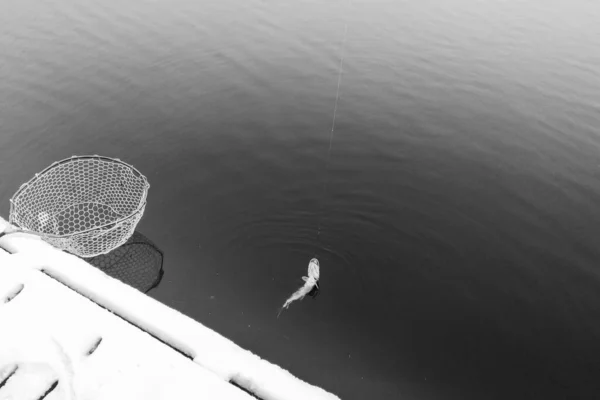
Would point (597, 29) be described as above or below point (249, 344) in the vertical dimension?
above

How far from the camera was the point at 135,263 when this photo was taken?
702 centimetres

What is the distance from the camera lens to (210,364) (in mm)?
3992

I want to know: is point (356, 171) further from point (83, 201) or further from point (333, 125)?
point (83, 201)

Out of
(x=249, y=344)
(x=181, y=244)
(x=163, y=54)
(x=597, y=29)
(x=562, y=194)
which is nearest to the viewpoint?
(x=249, y=344)

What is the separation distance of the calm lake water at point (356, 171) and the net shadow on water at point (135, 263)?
258 millimetres

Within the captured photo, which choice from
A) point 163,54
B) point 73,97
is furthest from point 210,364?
point 163,54

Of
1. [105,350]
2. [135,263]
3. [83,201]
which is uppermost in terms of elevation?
[105,350]

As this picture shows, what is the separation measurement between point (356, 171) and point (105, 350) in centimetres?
714

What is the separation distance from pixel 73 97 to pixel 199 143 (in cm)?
493

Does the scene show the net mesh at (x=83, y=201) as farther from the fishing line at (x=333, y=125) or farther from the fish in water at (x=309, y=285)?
the fishing line at (x=333, y=125)

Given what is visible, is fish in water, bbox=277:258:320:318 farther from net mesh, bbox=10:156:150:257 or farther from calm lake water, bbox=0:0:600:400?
net mesh, bbox=10:156:150:257

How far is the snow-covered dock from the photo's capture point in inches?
145

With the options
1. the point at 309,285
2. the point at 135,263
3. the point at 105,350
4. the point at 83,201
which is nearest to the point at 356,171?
the point at 309,285

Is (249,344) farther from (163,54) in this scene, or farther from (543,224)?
(163,54)
